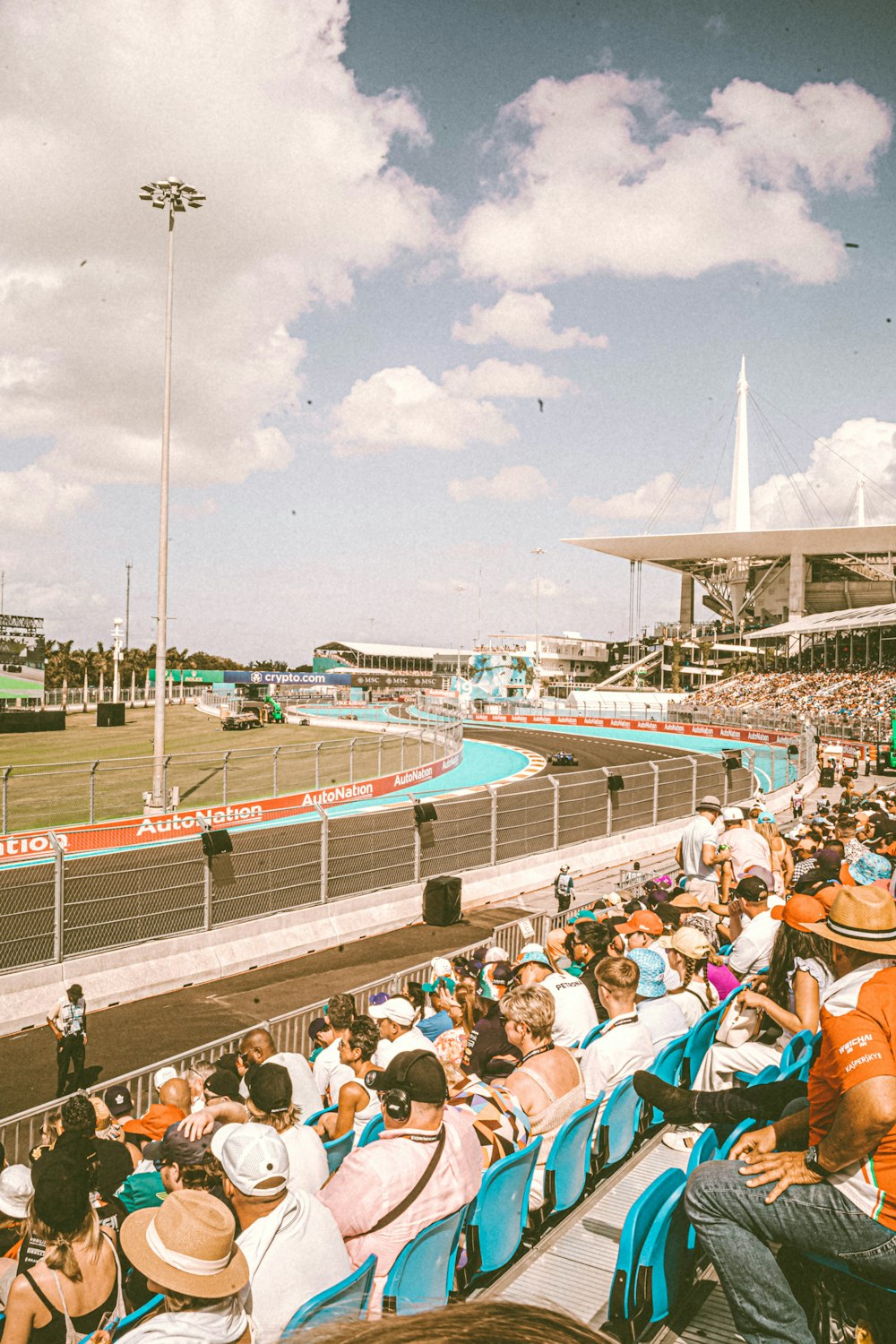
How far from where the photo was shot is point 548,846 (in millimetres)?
18562

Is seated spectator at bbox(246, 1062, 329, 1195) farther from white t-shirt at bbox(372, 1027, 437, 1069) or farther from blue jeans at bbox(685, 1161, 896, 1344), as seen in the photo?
blue jeans at bbox(685, 1161, 896, 1344)

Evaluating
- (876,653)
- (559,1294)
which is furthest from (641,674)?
(559,1294)

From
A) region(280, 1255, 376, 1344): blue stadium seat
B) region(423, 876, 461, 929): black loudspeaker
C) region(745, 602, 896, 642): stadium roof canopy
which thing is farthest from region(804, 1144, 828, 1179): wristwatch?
region(745, 602, 896, 642): stadium roof canopy

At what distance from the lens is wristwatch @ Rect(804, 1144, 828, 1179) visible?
2434 millimetres

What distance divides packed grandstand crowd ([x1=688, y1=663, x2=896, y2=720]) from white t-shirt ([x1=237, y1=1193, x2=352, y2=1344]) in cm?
4892

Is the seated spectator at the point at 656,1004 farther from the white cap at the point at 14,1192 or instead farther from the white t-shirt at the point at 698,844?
the white t-shirt at the point at 698,844

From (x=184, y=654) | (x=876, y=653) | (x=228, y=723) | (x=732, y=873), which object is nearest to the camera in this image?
(x=732, y=873)

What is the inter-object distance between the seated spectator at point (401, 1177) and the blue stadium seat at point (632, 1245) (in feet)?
2.28

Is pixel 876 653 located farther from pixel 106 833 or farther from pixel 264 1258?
pixel 264 1258

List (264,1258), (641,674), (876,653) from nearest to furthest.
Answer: (264,1258) < (876,653) < (641,674)

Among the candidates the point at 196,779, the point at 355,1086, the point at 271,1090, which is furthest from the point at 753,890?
the point at 196,779

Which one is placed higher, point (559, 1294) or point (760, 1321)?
point (760, 1321)

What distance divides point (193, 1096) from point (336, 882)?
917 cm

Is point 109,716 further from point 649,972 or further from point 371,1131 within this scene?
point 371,1131
